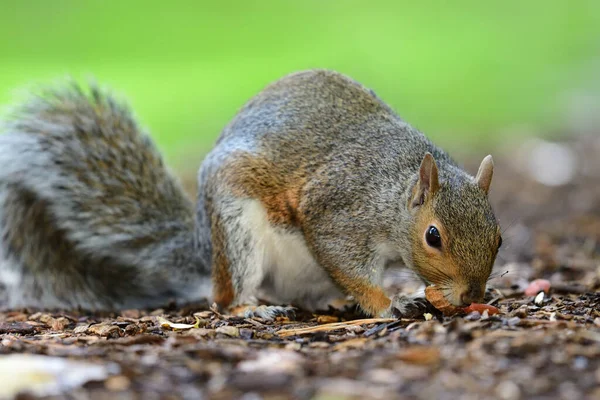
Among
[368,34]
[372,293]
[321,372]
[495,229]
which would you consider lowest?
[321,372]

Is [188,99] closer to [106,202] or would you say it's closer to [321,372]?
[106,202]

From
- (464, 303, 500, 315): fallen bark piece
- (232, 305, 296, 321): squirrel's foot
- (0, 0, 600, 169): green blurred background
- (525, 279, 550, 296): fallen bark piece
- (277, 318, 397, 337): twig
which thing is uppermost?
(0, 0, 600, 169): green blurred background

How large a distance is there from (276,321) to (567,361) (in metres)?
1.62

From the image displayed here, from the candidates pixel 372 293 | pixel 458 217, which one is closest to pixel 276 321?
pixel 372 293

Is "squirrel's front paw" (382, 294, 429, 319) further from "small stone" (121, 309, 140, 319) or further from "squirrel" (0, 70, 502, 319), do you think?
"small stone" (121, 309, 140, 319)

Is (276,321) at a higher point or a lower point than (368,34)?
lower

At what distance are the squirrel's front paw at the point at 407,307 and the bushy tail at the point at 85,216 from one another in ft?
4.59

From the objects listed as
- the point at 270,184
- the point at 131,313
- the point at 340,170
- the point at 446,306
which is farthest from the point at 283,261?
the point at 446,306

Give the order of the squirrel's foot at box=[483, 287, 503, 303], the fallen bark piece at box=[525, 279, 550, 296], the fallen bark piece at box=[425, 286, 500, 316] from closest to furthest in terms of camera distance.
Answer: the fallen bark piece at box=[425, 286, 500, 316] < the squirrel's foot at box=[483, 287, 503, 303] < the fallen bark piece at box=[525, 279, 550, 296]

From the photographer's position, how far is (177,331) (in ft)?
11.5

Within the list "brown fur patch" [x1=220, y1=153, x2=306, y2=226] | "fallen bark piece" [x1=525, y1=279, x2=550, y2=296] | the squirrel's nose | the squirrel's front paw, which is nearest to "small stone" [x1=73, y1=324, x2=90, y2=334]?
"brown fur patch" [x1=220, y1=153, x2=306, y2=226]

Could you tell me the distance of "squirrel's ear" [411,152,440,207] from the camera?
361 cm

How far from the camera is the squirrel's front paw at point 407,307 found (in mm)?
3709

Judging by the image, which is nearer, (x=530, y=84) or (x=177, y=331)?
(x=177, y=331)
